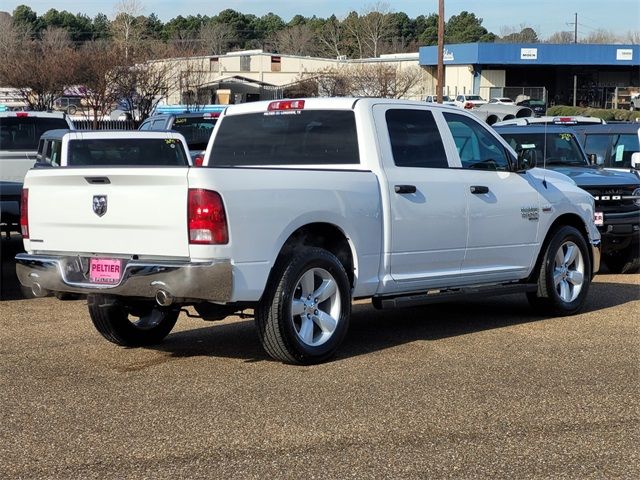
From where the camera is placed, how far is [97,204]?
7.11 meters

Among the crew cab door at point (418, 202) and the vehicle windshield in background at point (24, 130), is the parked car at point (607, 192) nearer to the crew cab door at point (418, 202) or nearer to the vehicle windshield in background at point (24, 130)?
the crew cab door at point (418, 202)

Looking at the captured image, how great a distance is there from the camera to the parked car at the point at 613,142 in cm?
1588

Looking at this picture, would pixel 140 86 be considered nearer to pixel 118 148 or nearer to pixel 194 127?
pixel 194 127

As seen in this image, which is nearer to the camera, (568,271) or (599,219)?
(568,271)

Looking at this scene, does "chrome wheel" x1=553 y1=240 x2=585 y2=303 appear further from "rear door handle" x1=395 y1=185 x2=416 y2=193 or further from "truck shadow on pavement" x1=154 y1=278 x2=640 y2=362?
"rear door handle" x1=395 y1=185 x2=416 y2=193

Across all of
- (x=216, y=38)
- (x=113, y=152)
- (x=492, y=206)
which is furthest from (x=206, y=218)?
(x=216, y=38)

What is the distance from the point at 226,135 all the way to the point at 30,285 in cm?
231

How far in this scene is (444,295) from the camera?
27.9 feet

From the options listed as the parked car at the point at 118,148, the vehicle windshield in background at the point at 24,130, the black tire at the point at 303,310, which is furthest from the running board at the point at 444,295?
the vehicle windshield in background at the point at 24,130

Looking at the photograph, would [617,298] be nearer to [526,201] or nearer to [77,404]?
[526,201]

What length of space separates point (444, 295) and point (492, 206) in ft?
3.17

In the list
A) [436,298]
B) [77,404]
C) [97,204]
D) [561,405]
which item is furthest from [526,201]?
[77,404]

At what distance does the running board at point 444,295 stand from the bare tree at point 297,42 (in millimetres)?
90556

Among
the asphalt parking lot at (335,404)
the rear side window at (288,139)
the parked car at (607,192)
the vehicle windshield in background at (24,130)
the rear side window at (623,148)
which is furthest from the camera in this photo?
the vehicle windshield in background at (24,130)
